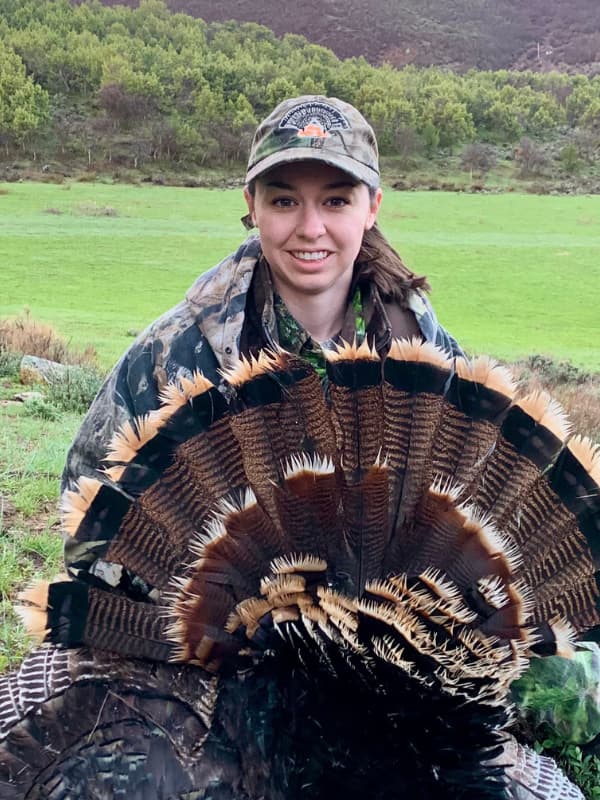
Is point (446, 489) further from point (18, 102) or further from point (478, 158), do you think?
point (18, 102)

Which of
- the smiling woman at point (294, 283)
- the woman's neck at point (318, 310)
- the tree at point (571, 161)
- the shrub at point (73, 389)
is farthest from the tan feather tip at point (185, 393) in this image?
the tree at point (571, 161)

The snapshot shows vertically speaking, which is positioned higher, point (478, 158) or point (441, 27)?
point (441, 27)

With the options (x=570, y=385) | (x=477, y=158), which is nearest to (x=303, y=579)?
(x=570, y=385)

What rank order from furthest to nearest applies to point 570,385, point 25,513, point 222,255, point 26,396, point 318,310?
1. point 222,255
2. point 570,385
3. point 26,396
4. point 25,513
5. point 318,310

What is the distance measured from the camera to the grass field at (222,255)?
14.2 m

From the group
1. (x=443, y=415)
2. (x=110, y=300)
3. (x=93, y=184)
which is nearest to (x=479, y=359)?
(x=443, y=415)

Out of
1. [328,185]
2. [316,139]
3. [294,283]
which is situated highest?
[316,139]

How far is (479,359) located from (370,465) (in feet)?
1.20

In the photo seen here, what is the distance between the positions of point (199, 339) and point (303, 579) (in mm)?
1463

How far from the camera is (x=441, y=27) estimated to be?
2719 inches

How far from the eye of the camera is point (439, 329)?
3.13m

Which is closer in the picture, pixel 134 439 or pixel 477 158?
pixel 134 439

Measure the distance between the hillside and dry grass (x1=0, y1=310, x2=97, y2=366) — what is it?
59996 millimetres

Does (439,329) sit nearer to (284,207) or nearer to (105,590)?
(284,207)
